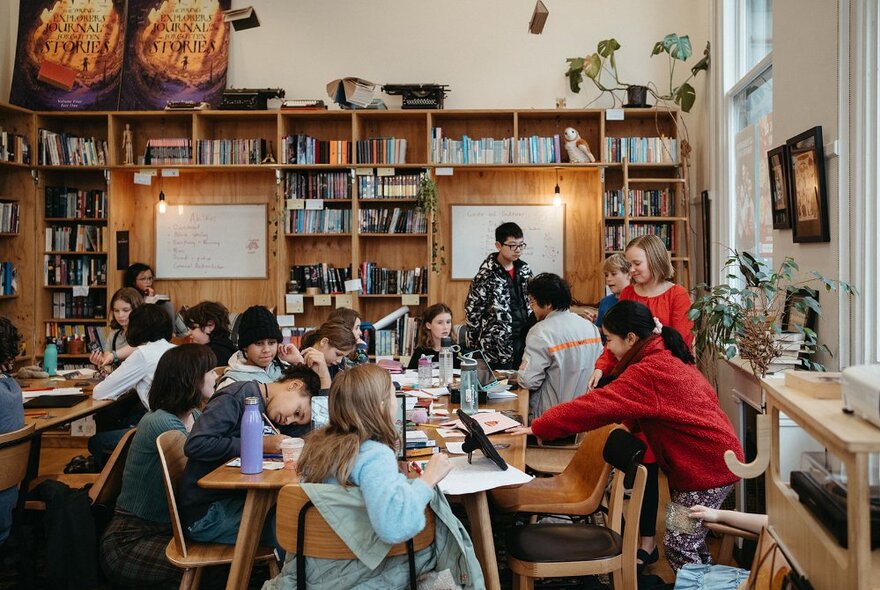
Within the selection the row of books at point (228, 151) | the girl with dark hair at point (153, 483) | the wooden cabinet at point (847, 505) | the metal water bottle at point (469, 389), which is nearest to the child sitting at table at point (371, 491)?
the girl with dark hair at point (153, 483)

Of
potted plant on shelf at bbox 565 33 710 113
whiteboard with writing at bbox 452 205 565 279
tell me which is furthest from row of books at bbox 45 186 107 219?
potted plant on shelf at bbox 565 33 710 113

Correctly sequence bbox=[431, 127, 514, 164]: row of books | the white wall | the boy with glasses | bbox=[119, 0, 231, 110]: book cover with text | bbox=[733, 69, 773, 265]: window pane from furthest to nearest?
1. bbox=[119, 0, 231, 110]: book cover with text
2. bbox=[431, 127, 514, 164]: row of books
3. the boy with glasses
4. bbox=[733, 69, 773, 265]: window pane
5. the white wall

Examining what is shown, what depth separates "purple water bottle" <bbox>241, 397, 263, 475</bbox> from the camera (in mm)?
2762

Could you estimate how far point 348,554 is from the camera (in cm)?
229

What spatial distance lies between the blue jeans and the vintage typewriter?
4801mm

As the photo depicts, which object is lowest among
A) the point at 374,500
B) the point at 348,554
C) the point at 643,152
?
the point at 348,554

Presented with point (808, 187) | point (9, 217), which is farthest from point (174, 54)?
point (808, 187)

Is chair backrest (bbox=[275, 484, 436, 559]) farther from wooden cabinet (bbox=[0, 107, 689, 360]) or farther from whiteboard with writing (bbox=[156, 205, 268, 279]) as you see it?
whiteboard with writing (bbox=[156, 205, 268, 279])

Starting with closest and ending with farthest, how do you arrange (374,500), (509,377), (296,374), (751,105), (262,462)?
(374,500), (262,462), (296,374), (509,377), (751,105)

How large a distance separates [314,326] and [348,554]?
5.21 meters

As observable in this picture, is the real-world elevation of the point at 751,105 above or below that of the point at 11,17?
below

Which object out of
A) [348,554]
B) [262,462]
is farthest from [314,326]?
[348,554]

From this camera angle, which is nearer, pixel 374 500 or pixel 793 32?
pixel 374 500

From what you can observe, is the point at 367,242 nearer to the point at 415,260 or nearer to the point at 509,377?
the point at 415,260
